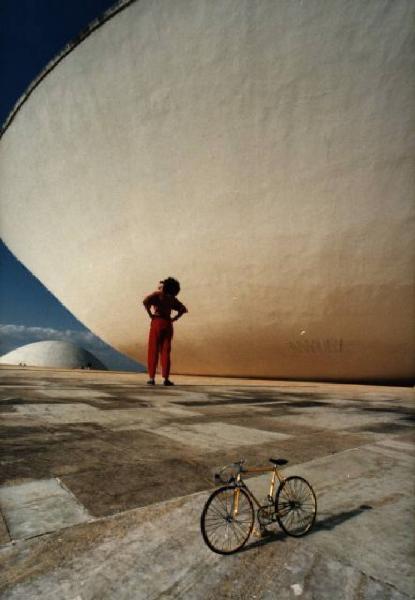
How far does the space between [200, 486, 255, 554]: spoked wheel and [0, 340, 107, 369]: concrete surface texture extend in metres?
29.4

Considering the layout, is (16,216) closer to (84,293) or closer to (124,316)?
(84,293)

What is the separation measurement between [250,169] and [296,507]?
27.5 feet

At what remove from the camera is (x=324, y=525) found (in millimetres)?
1508

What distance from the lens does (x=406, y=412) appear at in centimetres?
484

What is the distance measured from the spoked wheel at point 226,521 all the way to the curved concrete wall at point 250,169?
808 cm

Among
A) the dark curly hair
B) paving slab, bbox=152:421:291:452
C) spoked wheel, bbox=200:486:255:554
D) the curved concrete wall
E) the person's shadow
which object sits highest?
the curved concrete wall

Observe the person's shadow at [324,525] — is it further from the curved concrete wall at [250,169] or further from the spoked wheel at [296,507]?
the curved concrete wall at [250,169]

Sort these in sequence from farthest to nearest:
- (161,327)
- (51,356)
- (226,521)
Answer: (51,356) < (161,327) < (226,521)

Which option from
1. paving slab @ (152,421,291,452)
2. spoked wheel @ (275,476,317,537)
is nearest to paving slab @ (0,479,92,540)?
spoked wheel @ (275,476,317,537)

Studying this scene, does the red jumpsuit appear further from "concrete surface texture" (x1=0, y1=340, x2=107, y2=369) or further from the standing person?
"concrete surface texture" (x1=0, y1=340, x2=107, y2=369)

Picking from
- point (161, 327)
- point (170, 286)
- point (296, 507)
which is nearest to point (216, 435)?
point (296, 507)

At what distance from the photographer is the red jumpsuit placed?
22.8 ft

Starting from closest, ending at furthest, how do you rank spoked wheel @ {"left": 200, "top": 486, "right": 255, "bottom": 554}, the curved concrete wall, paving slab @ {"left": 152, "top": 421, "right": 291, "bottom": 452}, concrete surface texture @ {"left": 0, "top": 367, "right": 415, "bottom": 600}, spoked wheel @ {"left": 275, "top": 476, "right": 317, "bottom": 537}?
concrete surface texture @ {"left": 0, "top": 367, "right": 415, "bottom": 600}, spoked wheel @ {"left": 200, "top": 486, "right": 255, "bottom": 554}, spoked wheel @ {"left": 275, "top": 476, "right": 317, "bottom": 537}, paving slab @ {"left": 152, "top": 421, "right": 291, "bottom": 452}, the curved concrete wall

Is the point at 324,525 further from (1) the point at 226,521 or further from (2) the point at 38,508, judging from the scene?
Answer: (2) the point at 38,508
